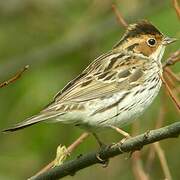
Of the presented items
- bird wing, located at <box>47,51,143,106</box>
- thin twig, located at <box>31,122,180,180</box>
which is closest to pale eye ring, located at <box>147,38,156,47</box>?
bird wing, located at <box>47,51,143,106</box>

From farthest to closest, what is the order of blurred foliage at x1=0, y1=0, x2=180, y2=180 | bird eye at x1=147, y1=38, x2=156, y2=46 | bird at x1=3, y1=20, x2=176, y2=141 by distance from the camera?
blurred foliage at x1=0, y1=0, x2=180, y2=180 < bird eye at x1=147, y1=38, x2=156, y2=46 < bird at x1=3, y1=20, x2=176, y2=141

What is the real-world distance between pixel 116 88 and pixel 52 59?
2592 mm

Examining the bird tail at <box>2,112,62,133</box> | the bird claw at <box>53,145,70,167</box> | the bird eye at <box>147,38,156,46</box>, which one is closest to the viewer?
the bird claw at <box>53,145,70,167</box>

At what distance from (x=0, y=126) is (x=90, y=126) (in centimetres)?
269

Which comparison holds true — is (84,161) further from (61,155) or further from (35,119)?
(35,119)

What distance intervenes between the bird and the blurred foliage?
0.96 metres

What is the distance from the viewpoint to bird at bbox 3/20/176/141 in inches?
242

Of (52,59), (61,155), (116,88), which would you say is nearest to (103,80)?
(116,88)

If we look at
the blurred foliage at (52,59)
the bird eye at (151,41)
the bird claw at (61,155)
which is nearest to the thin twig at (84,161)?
the bird claw at (61,155)

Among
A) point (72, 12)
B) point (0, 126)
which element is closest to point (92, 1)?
point (72, 12)

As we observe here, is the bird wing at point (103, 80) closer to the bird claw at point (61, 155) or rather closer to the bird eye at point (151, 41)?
the bird eye at point (151, 41)

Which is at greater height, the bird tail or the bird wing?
the bird wing

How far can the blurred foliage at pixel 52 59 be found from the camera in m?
8.29

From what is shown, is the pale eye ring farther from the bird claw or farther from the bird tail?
the bird claw
